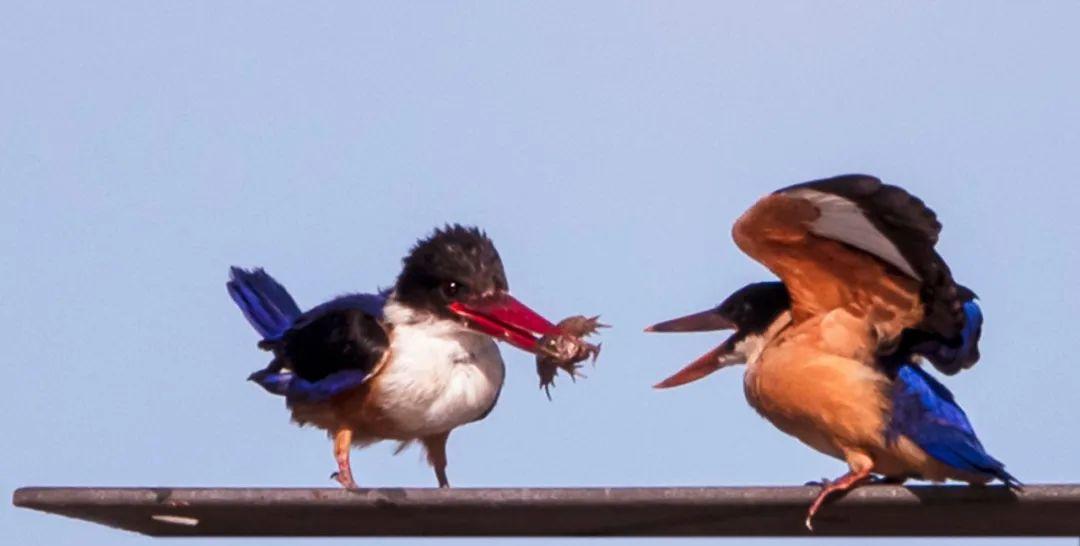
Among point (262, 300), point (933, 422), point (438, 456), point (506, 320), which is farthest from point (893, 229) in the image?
point (262, 300)

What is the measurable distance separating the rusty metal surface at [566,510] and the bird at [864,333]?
1.18 feet

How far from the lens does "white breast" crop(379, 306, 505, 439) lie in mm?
5332

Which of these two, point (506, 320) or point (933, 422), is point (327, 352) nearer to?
point (506, 320)

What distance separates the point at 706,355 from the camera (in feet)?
18.7

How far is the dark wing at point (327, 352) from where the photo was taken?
5.31 meters

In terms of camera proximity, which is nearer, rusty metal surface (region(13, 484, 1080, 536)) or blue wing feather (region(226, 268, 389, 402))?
→ rusty metal surface (region(13, 484, 1080, 536))

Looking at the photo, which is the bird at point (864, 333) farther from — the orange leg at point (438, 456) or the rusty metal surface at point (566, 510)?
the orange leg at point (438, 456)

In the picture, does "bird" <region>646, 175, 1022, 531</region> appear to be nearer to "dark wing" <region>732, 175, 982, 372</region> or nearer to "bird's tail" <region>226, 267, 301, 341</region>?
"dark wing" <region>732, 175, 982, 372</region>

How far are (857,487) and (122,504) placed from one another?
167 centimetres

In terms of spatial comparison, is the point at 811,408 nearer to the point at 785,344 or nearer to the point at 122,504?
the point at 785,344

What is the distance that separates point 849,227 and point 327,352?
4.85 feet

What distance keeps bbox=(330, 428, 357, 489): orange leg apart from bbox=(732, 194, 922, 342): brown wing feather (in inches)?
48.3

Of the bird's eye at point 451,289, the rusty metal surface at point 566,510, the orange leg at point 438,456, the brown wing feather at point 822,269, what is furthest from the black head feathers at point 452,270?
the rusty metal surface at point 566,510

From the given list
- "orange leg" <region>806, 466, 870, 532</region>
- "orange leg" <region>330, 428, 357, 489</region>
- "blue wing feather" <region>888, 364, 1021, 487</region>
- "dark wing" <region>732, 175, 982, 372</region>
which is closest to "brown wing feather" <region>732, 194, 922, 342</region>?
"dark wing" <region>732, 175, 982, 372</region>
